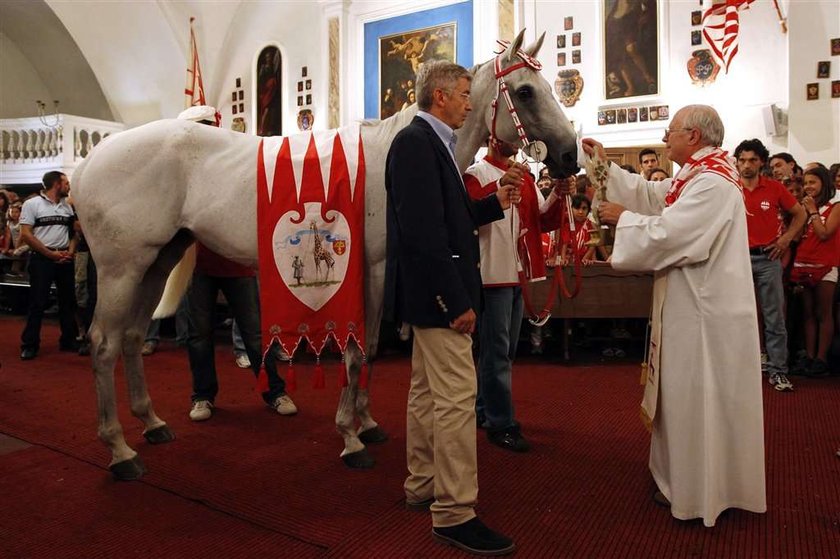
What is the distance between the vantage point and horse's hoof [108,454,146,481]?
10.4ft

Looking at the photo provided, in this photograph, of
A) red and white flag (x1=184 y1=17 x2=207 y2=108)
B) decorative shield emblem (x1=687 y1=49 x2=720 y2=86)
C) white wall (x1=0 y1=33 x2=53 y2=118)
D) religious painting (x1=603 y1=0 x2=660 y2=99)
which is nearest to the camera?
decorative shield emblem (x1=687 y1=49 x2=720 y2=86)

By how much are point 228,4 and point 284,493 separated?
14.9 meters

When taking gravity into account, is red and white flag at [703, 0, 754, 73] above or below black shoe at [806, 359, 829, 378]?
above

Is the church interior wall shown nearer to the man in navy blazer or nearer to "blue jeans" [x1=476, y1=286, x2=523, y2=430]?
"blue jeans" [x1=476, y1=286, x2=523, y2=430]

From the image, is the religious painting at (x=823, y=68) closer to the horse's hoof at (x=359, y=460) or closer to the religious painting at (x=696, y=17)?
the religious painting at (x=696, y=17)

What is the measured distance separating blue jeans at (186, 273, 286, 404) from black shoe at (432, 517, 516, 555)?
2.29m

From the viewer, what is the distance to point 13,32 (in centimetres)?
1591

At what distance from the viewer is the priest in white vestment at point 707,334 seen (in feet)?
8.32

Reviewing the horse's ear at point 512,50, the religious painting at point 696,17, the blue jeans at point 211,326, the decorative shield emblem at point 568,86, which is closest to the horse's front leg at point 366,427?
the blue jeans at point 211,326

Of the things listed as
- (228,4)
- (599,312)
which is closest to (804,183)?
(599,312)

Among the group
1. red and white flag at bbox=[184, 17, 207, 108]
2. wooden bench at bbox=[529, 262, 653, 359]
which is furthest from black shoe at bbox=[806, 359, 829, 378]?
red and white flag at bbox=[184, 17, 207, 108]

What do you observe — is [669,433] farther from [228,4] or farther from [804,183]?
[228,4]

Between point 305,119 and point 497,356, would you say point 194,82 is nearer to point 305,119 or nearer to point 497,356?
point 305,119

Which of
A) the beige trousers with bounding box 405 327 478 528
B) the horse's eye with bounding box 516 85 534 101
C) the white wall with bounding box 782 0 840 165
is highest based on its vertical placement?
the white wall with bounding box 782 0 840 165
